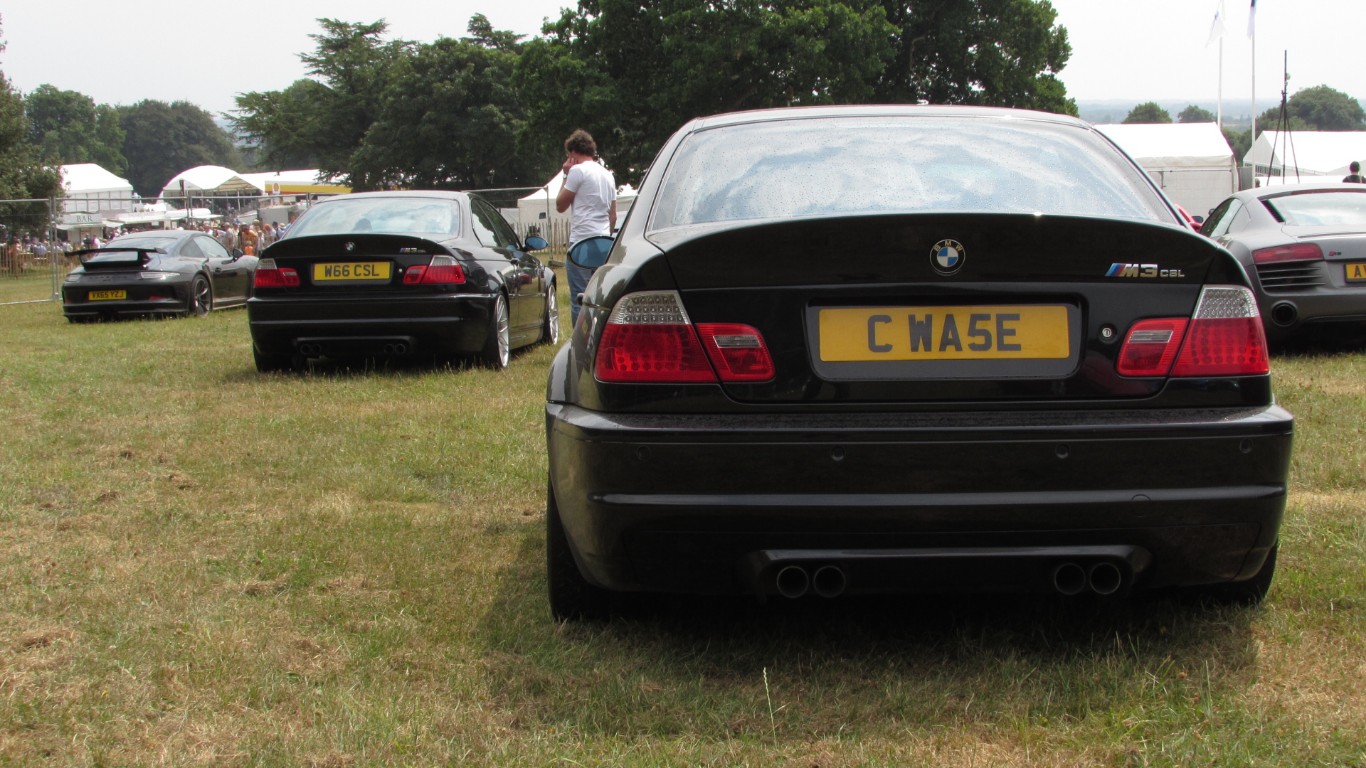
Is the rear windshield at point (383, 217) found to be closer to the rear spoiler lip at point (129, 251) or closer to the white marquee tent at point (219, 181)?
the rear spoiler lip at point (129, 251)

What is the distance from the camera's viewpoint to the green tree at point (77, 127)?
504 ft

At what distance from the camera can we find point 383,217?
32.1ft

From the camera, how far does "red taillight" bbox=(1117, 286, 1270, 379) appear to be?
2955 millimetres

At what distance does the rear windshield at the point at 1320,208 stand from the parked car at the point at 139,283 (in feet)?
41.7

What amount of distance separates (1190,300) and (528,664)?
177cm

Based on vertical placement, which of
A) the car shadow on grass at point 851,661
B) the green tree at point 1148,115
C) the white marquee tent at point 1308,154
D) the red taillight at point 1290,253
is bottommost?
the car shadow on grass at point 851,661

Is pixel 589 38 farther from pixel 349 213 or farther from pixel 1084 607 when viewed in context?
pixel 1084 607

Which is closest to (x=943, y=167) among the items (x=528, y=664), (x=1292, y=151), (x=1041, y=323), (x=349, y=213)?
(x=1041, y=323)

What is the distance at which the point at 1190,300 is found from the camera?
299cm

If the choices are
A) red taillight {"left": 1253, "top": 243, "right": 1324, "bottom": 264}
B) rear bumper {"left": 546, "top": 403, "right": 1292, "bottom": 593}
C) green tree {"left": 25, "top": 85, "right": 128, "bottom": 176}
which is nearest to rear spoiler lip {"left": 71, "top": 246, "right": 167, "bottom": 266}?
red taillight {"left": 1253, "top": 243, "right": 1324, "bottom": 264}

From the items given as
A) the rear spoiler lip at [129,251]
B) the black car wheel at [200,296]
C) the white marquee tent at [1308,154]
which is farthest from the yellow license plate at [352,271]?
the white marquee tent at [1308,154]

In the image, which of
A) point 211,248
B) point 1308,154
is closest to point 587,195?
point 211,248

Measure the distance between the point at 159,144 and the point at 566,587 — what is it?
183 m

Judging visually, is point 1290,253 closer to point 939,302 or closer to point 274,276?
point 274,276
